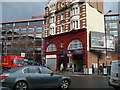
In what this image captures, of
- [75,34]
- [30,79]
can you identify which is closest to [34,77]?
[30,79]

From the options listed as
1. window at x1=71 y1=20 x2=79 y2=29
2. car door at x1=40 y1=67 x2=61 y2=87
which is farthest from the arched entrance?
car door at x1=40 y1=67 x2=61 y2=87

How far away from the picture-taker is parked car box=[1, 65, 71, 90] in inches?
332

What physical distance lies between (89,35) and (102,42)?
316cm

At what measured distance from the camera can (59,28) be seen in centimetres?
3647

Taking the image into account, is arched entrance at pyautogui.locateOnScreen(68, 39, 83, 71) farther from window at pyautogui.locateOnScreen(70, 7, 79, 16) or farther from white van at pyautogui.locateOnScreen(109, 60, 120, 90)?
white van at pyautogui.locateOnScreen(109, 60, 120, 90)

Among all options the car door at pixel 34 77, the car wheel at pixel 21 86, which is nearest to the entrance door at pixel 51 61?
the car door at pixel 34 77

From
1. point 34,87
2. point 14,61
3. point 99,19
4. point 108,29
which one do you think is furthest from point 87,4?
point 108,29

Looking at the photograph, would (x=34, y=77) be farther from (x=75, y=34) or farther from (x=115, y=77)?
(x=75, y=34)

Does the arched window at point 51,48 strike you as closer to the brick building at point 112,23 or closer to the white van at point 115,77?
the white van at point 115,77

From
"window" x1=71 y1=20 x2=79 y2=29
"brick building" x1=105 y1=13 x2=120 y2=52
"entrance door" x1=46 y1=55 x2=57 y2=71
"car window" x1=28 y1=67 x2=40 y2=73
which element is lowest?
"entrance door" x1=46 y1=55 x2=57 y2=71

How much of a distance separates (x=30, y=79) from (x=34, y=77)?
26 cm

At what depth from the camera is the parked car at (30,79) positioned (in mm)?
8430

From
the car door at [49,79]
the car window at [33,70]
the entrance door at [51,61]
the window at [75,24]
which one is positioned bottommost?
the entrance door at [51,61]

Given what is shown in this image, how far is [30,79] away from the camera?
8.88 meters
